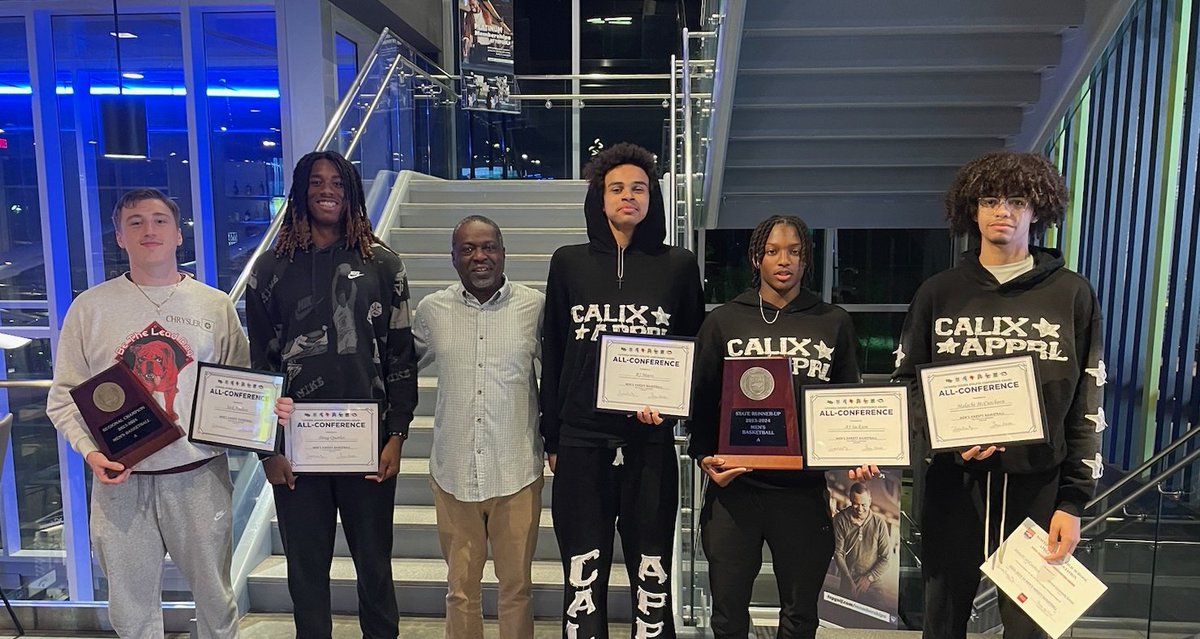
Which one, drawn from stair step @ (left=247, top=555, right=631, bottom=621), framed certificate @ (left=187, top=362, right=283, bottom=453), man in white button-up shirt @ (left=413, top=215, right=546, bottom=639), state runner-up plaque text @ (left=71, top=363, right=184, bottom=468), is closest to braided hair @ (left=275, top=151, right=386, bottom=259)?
man in white button-up shirt @ (left=413, top=215, right=546, bottom=639)

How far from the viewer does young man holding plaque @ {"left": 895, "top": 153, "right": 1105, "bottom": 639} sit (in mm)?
1914

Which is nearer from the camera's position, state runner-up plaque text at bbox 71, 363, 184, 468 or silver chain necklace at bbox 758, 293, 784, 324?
state runner-up plaque text at bbox 71, 363, 184, 468

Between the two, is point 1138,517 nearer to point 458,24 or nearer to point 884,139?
point 884,139

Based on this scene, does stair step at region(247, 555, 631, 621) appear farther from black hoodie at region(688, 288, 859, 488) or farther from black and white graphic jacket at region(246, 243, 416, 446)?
black hoodie at region(688, 288, 859, 488)

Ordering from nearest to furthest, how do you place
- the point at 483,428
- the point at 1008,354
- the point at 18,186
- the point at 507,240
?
the point at 1008,354
the point at 483,428
the point at 507,240
the point at 18,186

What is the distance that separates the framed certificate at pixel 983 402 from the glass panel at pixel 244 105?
5.30 m

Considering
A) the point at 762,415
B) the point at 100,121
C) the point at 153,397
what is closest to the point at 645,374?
the point at 762,415

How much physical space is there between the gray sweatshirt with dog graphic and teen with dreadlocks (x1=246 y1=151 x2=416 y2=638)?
180mm

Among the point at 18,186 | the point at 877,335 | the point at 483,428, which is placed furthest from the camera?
the point at 877,335

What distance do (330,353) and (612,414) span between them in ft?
2.86

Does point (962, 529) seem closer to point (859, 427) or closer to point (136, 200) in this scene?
point (859, 427)

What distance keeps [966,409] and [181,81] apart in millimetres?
6408

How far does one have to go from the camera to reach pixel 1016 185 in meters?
1.96

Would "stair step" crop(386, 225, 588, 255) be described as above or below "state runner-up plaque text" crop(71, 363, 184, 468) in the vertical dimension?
above
